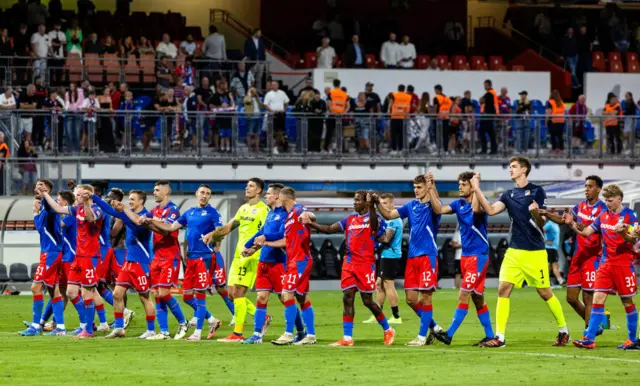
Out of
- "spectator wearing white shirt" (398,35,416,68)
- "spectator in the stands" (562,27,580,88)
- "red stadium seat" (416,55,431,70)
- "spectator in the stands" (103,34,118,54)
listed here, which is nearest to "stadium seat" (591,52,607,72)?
"spectator in the stands" (562,27,580,88)

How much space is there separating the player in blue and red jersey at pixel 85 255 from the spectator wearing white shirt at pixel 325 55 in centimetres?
2170

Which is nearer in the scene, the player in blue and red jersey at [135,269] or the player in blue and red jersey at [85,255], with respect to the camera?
the player in blue and red jersey at [135,269]

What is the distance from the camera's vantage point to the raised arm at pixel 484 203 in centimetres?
1678

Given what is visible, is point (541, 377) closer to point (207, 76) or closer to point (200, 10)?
point (207, 76)

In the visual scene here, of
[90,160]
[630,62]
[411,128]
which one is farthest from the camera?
[630,62]

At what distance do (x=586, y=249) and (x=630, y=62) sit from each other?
28.9 metres

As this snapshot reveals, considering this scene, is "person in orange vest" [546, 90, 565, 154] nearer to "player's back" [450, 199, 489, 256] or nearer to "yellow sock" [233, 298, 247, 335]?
"player's back" [450, 199, 489, 256]

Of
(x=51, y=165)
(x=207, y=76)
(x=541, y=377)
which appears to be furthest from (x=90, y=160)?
(x=541, y=377)

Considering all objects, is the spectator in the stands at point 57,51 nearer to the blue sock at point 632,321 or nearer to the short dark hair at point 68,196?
the short dark hair at point 68,196

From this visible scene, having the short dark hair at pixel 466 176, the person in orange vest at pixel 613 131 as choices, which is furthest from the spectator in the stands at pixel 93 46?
the short dark hair at pixel 466 176

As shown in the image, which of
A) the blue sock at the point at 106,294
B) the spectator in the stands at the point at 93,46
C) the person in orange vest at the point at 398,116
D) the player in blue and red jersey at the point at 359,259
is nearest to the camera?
the player in blue and red jersey at the point at 359,259

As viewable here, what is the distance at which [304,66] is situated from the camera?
42625 millimetres

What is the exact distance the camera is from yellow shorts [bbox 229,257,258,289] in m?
18.7

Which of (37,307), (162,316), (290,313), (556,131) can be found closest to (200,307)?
(162,316)
